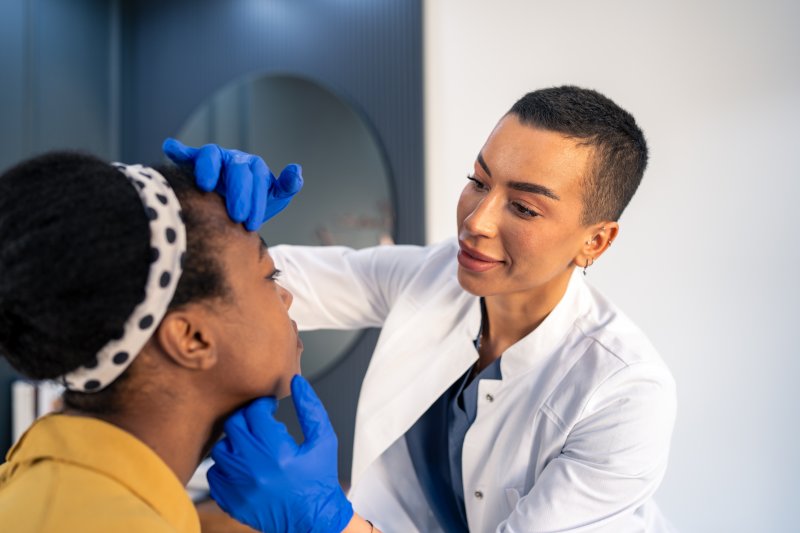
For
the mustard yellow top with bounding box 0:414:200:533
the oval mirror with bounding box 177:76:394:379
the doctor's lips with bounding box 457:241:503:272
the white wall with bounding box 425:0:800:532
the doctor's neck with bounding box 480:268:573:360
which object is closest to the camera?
the mustard yellow top with bounding box 0:414:200:533

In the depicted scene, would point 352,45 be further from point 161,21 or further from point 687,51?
point 687,51

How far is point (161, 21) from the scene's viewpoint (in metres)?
3.07

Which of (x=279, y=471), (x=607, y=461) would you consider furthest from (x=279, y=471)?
(x=607, y=461)

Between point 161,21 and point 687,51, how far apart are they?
2179 mm

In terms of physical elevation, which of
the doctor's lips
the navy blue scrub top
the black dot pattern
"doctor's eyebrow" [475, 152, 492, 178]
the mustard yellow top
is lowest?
the navy blue scrub top

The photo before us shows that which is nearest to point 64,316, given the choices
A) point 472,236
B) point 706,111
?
point 472,236

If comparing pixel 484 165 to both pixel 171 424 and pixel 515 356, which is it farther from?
pixel 171 424

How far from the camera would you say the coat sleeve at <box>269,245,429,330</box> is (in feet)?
4.75

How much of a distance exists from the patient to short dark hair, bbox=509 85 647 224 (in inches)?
22.2

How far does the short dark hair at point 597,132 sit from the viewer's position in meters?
1.15

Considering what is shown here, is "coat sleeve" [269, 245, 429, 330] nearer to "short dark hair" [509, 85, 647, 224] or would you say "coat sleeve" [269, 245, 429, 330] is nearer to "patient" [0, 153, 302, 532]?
"short dark hair" [509, 85, 647, 224]

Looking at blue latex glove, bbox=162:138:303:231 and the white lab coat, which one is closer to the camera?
blue latex glove, bbox=162:138:303:231

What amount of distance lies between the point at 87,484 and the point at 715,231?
1.74 meters

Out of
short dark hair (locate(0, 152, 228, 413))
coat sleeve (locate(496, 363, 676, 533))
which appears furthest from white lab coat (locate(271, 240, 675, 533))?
short dark hair (locate(0, 152, 228, 413))
